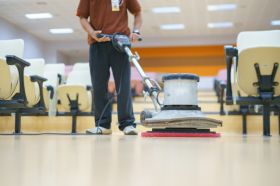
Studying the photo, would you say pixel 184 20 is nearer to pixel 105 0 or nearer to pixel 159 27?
pixel 159 27

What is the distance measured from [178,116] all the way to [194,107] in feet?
0.73

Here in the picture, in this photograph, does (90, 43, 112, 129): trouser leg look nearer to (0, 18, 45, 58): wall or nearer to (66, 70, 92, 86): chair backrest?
(66, 70, 92, 86): chair backrest

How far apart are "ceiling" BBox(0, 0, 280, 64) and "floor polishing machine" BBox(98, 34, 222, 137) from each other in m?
8.81

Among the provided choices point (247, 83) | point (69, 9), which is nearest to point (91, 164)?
point (247, 83)

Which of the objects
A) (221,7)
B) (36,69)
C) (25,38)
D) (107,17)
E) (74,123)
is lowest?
(74,123)

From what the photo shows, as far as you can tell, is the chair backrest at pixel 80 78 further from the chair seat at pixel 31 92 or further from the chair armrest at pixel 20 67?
the chair armrest at pixel 20 67

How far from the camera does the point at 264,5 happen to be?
11.8 meters

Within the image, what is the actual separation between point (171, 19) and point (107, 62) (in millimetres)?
10601

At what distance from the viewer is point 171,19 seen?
1331cm

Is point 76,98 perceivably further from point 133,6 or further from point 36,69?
point 133,6

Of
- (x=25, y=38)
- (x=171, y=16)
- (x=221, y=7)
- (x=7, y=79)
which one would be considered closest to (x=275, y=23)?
(x=221, y=7)

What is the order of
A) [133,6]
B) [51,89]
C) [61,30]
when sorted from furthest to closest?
[61,30] < [51,89] < [133,6]

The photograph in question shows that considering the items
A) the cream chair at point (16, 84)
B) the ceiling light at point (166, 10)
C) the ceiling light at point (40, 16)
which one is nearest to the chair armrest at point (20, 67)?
the cream chair at point (16, 84)

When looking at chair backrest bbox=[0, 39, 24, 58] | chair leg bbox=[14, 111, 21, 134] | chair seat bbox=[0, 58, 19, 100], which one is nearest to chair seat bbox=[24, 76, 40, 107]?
chair leg bbox=[14, 111, 21, 134]
